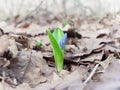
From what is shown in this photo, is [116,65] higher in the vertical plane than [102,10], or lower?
higher

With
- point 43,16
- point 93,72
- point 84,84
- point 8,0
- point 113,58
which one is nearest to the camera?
point 84,84

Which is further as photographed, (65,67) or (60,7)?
(60,7)

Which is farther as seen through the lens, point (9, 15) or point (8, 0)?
point (8, 0)

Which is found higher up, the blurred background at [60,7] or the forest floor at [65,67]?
the forest floor at [65,67]

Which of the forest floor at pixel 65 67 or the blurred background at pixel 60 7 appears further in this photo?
the blurred background at pixel 60 7

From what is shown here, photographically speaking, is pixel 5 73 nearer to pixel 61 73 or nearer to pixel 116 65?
pixel 61 73

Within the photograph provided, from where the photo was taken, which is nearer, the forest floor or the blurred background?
the forest floor

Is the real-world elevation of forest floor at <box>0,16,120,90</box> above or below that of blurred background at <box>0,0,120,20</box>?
above

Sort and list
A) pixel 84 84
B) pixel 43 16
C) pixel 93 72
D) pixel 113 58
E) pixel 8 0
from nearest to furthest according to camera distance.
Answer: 1. pixel 84 84
2. pixel 93 72
3. pixel 113 58
4. pixel 43 16
5. pixel 8 0

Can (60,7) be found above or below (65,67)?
below

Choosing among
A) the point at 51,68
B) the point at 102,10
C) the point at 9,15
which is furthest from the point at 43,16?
the point at 51,68
